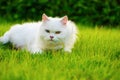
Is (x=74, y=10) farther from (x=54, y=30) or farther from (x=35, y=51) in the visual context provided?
(x=54, y=30)

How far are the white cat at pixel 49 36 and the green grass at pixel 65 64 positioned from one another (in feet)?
0.52

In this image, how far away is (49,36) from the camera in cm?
670

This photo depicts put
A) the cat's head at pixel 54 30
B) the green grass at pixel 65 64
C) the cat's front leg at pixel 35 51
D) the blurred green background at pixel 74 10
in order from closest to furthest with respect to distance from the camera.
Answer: the green grass at pixel 65 64
the cat's head at pixel 54 30
the cat's front leg at pixel 35 51
the blurred green background at pixel 74 10

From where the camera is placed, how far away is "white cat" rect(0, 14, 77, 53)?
6.77 metres

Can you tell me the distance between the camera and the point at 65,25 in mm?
6945

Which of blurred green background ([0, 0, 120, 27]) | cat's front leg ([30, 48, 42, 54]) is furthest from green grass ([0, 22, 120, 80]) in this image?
blurred green background ([0, 0, 120, 27])

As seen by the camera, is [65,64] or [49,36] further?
[49,36]

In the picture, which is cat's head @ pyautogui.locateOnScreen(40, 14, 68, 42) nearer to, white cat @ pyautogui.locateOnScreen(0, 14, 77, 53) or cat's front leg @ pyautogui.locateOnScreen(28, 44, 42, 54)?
white cat @ pyautogui.locateOnScreen(0, 14, 77, 53)

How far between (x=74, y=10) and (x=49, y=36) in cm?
560

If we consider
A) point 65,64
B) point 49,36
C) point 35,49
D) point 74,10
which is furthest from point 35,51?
point 74,10

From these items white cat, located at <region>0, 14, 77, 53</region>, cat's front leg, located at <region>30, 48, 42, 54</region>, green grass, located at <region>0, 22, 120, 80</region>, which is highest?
white cat, located at <region>0, 14, 77, 53</region>

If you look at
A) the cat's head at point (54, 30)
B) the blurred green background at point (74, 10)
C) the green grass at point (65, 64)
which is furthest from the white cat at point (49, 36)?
the blurred green background at point (74, 10)

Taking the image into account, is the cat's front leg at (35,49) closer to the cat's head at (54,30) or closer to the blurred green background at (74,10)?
the cat's head at (54,30)

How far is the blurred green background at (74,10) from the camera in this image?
476 inches
